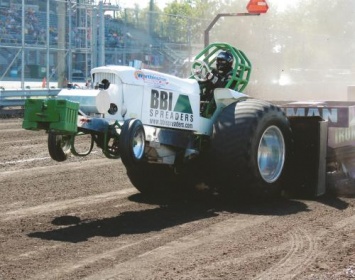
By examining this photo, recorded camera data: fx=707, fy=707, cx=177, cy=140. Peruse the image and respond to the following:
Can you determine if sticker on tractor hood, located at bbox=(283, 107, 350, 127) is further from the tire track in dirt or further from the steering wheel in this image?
the tire track in dirt

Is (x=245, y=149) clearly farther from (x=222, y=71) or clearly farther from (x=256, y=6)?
(x=256, y=6)

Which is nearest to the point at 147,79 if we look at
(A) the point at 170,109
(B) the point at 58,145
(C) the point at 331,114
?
(A) the point at 170,109

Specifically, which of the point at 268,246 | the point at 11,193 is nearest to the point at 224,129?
the point at 268,246

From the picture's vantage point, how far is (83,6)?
21.1 meters

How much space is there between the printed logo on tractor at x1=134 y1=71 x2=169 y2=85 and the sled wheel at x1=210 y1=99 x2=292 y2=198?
0.70 meters

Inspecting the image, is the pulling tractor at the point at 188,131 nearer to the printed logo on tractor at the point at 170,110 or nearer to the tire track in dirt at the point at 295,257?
the printed logo on tractor at the point at 170,110

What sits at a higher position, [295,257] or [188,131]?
[188,131]

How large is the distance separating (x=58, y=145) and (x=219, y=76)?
2314mm

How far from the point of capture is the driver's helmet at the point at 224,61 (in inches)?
320

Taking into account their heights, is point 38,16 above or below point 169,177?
above

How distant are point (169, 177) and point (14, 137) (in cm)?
597

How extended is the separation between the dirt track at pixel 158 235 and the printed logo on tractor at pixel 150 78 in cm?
129

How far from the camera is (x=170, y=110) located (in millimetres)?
7324

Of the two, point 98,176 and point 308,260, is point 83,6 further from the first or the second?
point 308,260
